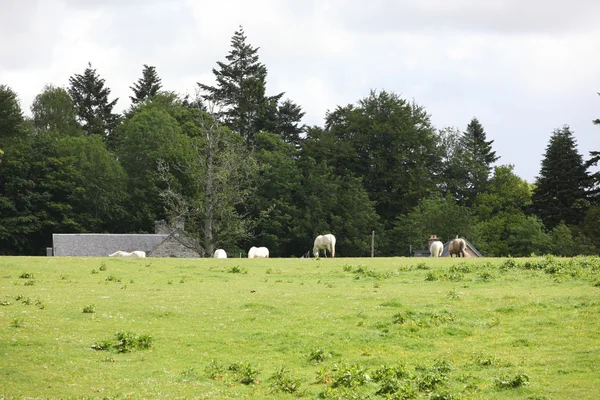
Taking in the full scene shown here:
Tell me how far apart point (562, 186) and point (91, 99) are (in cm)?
7151

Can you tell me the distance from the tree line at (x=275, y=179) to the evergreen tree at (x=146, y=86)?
7.35 metres

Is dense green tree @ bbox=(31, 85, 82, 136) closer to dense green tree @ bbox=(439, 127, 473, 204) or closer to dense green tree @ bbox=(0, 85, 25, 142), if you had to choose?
dense green tree @ bbox=(0, 85, 25, 142)

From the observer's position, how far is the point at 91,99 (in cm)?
13225

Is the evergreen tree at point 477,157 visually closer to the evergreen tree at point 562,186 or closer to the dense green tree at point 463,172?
the dense green tree at point 463,172

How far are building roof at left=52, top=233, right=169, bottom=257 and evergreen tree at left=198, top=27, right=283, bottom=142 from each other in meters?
41.6

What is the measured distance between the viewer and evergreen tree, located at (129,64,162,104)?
5364 inches

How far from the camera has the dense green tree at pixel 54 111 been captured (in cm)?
12300

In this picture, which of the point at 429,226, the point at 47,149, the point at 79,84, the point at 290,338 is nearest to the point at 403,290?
the point at 290,338

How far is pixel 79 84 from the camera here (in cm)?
13225

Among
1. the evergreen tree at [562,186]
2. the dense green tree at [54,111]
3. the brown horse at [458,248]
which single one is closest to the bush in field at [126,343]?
the brown horse at [458,248]

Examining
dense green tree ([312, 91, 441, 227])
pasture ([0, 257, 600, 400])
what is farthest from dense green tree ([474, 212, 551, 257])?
pasture ([0, 257, 600, 400])

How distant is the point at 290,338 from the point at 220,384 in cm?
435

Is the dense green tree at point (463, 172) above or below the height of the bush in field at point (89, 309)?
above

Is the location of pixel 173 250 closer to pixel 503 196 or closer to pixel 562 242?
pixel 562 242
